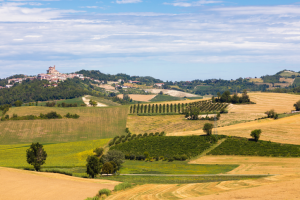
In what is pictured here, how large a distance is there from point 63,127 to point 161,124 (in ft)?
149

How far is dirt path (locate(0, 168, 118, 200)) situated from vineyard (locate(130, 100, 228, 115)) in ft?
363

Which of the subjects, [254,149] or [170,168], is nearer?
[170,168]

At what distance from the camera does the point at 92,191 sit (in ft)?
148

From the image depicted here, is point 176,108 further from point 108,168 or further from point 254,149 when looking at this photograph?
point 108,168

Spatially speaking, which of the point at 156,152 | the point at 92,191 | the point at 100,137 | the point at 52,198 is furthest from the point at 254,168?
the point at 100,137

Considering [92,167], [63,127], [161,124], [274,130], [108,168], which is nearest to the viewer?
[92,167]

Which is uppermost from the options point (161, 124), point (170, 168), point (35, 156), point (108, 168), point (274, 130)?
point (274, 130)

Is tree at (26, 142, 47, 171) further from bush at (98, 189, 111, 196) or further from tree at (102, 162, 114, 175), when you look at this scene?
bush at (98, 189, 111, 196)

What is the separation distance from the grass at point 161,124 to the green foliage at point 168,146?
64.0 feet

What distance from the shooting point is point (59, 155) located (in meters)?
100

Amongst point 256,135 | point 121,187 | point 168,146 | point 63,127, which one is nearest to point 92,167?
point 121,187

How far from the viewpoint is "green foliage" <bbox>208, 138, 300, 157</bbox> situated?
8325cm

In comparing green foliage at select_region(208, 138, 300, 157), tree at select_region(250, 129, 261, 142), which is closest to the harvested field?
tree at select_region(250, 129, 261, 142)

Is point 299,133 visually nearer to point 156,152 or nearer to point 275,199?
point 156,152
